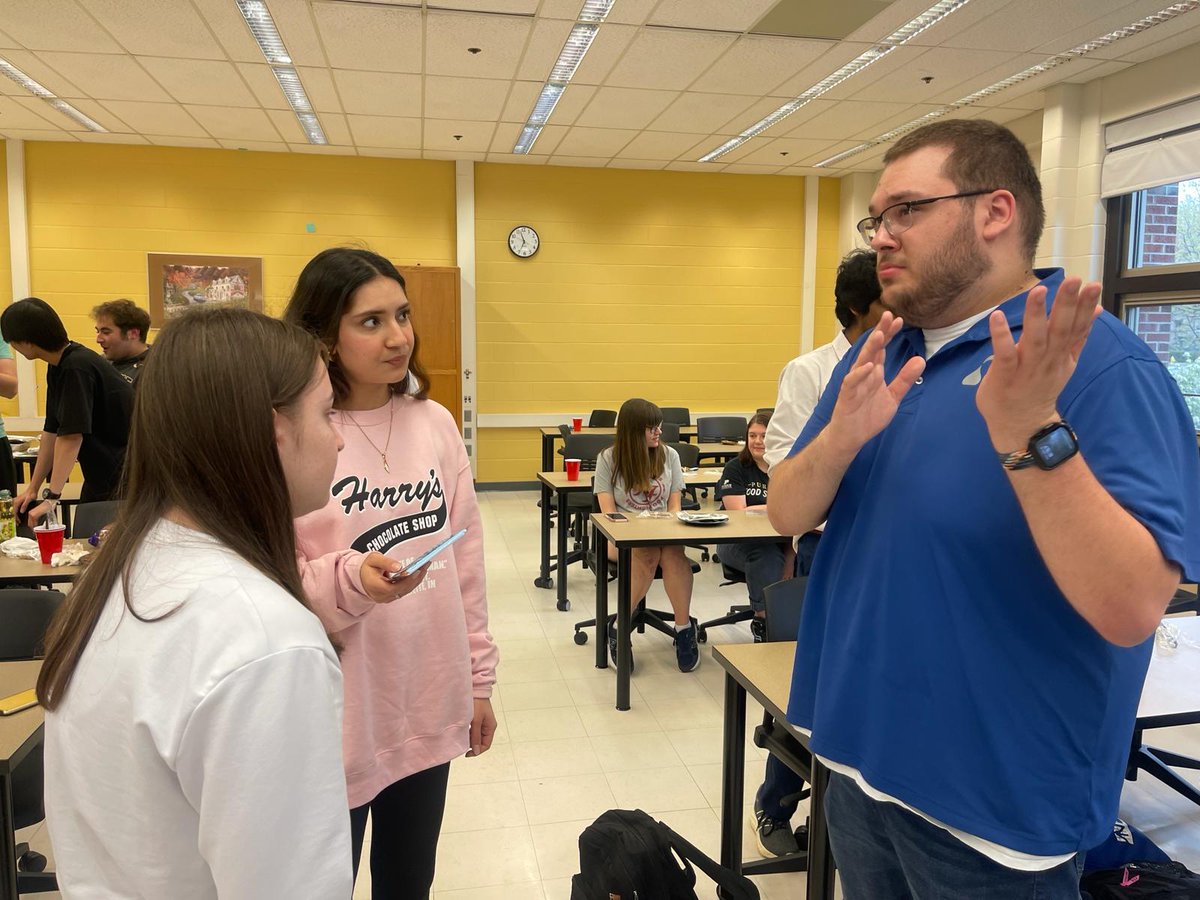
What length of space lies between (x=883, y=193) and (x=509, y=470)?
7693 mm

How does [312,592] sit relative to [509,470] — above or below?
above

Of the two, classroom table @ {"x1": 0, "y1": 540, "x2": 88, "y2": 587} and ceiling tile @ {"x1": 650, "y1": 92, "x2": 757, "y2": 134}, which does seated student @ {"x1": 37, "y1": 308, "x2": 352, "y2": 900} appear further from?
ceiling tile @ {"x1": 650, "y1": 92, "x2": 757, "y2": 134}

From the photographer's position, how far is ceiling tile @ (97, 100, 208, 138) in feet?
20.3

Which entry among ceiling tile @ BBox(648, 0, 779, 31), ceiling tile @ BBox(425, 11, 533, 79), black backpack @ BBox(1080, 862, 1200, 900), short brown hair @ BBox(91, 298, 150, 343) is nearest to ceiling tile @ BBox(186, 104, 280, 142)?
ceiling tile @ BBox(425, 11, 533, 79)

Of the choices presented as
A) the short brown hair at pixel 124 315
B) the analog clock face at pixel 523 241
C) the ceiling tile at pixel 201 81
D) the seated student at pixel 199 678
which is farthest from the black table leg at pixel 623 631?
the analog clock face at pixel 523 241

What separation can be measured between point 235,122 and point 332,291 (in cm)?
637

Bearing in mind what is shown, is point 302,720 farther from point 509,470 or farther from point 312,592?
point 509,470

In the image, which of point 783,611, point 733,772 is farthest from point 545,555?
point 733,772

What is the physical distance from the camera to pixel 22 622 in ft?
7.06

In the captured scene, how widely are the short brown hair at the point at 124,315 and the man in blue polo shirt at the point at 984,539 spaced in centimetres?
403

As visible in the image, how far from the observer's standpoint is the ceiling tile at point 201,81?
17.2 ft

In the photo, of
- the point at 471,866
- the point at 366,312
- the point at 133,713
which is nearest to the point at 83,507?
the point at 471,866

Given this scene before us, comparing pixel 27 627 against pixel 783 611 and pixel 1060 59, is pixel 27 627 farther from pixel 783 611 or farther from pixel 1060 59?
pixel 1060 59

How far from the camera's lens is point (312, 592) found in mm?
1228
